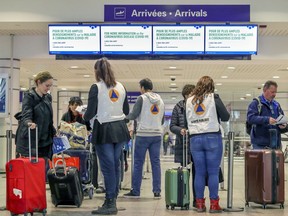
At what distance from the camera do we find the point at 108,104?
5.81m


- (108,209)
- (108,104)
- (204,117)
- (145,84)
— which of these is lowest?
(108,209)

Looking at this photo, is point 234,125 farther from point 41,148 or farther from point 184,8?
point 41,148

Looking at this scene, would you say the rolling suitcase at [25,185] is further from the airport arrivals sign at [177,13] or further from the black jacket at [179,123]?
the airport arrivals sign at [177,13]

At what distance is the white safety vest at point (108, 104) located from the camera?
5789mm

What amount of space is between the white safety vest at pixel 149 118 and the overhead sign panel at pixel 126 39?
119 inches

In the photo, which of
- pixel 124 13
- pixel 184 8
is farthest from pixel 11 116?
pixel 184 8

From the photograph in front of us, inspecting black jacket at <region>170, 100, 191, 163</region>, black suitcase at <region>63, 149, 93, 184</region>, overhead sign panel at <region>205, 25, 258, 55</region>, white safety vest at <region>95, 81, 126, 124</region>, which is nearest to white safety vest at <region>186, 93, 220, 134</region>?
black jacket at <region>170, 100, 191, 163</region>

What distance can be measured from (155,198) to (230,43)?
4.12m

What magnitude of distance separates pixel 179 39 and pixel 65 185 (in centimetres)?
499

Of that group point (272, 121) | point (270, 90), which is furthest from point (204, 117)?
point (270, 90)

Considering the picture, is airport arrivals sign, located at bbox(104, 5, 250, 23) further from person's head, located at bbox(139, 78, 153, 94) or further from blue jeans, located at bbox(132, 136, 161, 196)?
blue jeans, located at bbox(132, 136, 161, 196)

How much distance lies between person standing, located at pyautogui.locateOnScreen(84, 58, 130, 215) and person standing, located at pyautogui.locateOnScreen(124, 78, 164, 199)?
60.0 inches

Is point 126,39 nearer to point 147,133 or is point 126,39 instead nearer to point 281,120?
point 147,133

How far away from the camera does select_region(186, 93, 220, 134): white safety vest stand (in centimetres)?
606
